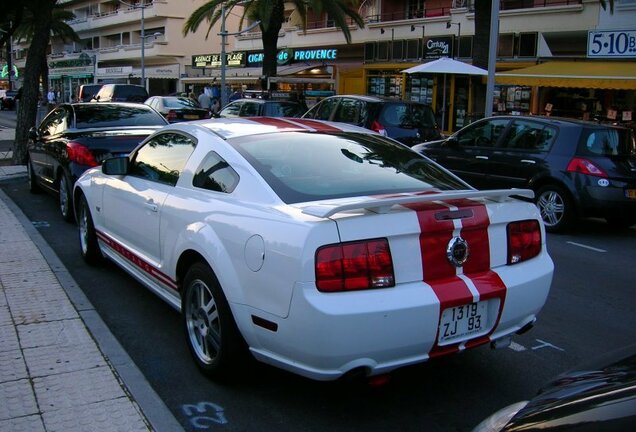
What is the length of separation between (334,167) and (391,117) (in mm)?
9598

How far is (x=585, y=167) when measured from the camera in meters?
9.02

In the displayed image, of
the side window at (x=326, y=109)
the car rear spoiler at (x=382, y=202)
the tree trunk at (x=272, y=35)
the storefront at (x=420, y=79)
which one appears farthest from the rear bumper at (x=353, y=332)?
the storefront at (x=420, y=79)

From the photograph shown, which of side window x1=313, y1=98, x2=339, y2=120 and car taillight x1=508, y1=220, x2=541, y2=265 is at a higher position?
side window x1=313, y1=98, x2=339, y2=120

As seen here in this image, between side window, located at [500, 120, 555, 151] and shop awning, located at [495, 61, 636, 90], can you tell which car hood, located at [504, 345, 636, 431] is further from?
shop awning, located at [495, 61, 636, 90]

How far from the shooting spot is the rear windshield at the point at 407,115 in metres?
13.6

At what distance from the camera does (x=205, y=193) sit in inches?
169

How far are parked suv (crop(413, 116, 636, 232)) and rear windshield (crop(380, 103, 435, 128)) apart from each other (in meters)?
3.40

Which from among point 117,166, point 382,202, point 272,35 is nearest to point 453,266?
point 382,202

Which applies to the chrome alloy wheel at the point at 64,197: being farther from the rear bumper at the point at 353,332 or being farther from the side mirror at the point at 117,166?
the rear bumper at the point at 353,332

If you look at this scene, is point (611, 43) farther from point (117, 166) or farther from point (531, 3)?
point (117, 166)

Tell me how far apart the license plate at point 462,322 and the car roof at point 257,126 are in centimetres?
185

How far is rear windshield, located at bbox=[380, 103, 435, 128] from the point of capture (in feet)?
44.5

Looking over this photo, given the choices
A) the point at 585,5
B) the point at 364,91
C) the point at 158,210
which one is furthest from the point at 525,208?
the point at 364,91

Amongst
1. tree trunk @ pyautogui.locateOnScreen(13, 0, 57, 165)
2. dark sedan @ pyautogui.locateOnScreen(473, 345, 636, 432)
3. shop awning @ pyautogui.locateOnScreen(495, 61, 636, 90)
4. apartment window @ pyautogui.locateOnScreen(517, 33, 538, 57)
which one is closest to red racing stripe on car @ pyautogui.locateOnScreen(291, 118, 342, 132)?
dark sedan @ pyautogui.locateOnScreen(473, 345, 636, 432)
